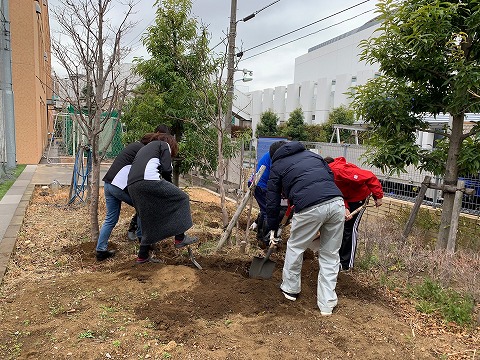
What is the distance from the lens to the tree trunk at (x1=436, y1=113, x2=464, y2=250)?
195 inches

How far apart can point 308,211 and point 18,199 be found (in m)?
6.88

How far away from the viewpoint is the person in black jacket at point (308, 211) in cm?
332

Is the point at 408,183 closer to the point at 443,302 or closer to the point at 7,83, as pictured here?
the point at 443,302

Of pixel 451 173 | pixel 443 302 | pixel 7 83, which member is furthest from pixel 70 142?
pixel 443 302

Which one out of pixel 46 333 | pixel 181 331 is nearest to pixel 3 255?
pixel 46 333

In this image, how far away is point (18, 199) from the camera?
26.2 feet

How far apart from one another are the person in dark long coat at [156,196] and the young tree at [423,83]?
9.03ft

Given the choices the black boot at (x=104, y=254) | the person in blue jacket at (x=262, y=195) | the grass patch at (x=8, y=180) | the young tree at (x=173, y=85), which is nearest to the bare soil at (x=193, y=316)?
the black boot at (x=104, y=254)

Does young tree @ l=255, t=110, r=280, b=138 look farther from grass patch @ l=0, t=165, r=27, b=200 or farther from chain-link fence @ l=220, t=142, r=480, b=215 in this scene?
chain-link fence @ l=220, t=142, r=480, b=215

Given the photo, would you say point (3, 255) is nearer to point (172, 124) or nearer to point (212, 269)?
point (212, 269)

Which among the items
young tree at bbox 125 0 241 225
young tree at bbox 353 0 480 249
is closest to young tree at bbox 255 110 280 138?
young tree at bbox 125 0 241 225

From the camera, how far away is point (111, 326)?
9.70ft

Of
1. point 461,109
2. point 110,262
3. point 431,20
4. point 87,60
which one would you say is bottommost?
point 110,262

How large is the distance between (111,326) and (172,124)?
20.8 feet
